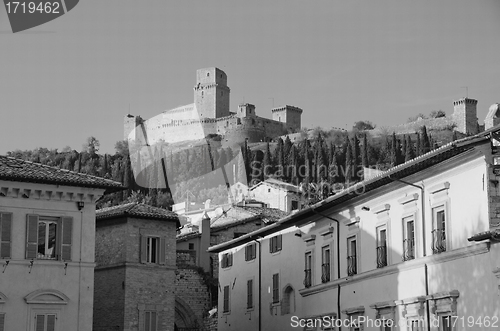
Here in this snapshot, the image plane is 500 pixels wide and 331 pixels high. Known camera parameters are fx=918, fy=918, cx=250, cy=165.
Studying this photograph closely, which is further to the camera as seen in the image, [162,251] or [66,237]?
[162,251]

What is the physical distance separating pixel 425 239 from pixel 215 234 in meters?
24.7

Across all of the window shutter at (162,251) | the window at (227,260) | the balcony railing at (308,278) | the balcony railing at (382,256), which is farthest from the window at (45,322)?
the window at (227,260)

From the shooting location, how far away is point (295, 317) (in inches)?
1507

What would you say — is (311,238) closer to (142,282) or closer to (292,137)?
(142,282)

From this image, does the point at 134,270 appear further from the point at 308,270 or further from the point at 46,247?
the point at 308,270

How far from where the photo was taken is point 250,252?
145 feet

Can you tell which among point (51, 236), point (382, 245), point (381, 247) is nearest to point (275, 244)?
point (382, 245)

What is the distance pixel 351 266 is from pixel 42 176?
37.9 ft

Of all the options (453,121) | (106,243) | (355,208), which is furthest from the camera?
(453,121)

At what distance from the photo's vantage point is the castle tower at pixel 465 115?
17025 cm

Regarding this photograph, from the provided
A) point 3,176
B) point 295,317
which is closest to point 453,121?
point 295,317

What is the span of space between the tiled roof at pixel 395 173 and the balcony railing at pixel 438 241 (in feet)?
6.61

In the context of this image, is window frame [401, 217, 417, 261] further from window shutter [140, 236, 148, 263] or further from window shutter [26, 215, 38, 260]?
window shutter [26, 215, 38, 260]

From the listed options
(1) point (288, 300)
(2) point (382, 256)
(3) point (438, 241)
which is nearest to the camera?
(3) point (438, 241)
